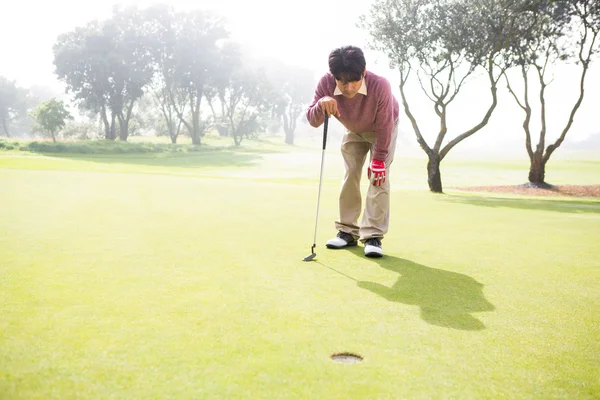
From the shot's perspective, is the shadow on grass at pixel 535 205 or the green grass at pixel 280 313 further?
the shadow on grass at pixel 535 205

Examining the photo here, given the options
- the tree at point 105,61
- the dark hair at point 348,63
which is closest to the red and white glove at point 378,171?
the dark hair at point 348,63

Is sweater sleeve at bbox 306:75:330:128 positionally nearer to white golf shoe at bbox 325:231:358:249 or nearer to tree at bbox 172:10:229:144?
white golf shoe at bbox 325:231:358:249

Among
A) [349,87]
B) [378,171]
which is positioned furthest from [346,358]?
[349,87]

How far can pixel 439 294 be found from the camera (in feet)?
10.3

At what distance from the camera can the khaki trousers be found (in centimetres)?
501

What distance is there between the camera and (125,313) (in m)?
2.52

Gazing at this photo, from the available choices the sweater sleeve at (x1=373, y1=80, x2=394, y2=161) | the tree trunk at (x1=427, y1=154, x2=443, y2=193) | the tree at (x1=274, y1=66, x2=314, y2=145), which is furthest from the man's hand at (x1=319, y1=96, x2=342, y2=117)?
the tree at (x1=274, y1=66, x2=314, y2=145)

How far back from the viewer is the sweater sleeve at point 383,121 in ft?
15.4

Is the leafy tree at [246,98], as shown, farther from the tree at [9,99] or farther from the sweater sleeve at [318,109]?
the sweater sleeve at [318,109]

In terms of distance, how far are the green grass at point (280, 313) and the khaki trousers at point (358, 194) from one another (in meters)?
0.30

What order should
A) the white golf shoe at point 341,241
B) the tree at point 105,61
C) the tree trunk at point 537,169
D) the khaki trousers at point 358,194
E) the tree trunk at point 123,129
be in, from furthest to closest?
the tree trunk at point 123,129 → the tree at point 105,61 → the tree trunk at point 537,169 → the khaki trousers at point 358,194 → the white golf shoe at point 341,241

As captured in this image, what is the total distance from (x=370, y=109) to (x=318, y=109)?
53 cm

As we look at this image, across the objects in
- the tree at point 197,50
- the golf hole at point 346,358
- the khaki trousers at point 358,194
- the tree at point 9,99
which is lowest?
the golf hole at point 346,358

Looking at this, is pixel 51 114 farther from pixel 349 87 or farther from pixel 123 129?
pixel 349 87
